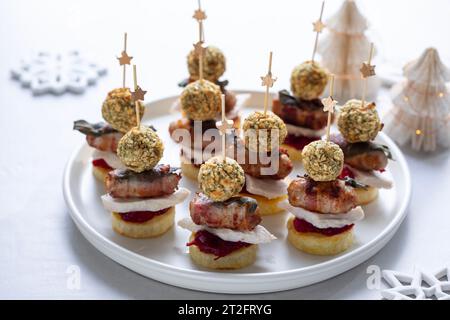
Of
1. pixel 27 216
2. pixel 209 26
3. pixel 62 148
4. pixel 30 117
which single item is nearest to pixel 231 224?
pixel 27 216

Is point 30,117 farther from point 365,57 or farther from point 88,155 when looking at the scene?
point 365,57

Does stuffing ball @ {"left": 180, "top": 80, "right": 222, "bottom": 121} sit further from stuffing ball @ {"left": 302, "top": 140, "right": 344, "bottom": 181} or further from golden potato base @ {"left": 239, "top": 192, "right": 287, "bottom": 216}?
stuffing ball @ {"left": 302, "top": 140, "right": 344, "bottom": 181}

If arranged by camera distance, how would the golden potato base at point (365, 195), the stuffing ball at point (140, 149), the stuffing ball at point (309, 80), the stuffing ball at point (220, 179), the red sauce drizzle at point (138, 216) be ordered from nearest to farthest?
the stuffing ball at point (220, 179) < the stuffing ball at point (140, 149) < the red sauce drizzle at point (138, 216) < the golden potato base at point (365, 195) < the stuffing ball at point (309, 80)

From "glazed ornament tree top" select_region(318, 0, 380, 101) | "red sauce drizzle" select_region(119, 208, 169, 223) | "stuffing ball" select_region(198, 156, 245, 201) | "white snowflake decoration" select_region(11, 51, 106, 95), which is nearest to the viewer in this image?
"stuffing ball" select_region(198, 156, 245, 201)

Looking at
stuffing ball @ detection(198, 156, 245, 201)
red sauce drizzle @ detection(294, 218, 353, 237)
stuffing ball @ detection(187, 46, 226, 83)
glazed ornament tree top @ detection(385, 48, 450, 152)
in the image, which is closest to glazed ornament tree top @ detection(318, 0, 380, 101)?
glazed ornament tree top @ detection(385, 48, 450, 152)

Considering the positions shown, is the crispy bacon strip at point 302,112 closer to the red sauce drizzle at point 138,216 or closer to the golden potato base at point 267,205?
the golden potato base at point 267,205

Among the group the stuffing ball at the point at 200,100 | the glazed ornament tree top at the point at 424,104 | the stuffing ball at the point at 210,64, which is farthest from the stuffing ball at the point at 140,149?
the glazed ornament tree top at the point at 424,104

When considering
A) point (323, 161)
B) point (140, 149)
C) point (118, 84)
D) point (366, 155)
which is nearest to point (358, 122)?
point (366, 155)
